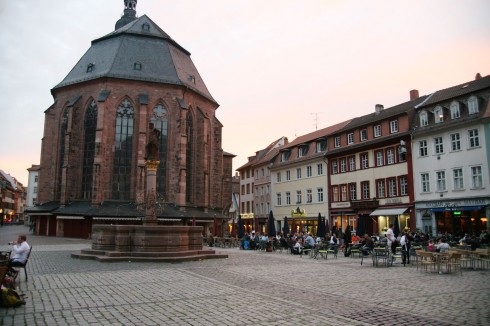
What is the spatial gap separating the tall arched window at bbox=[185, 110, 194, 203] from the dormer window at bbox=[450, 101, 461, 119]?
82.8 ft

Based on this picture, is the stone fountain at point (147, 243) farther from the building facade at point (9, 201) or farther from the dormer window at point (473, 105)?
the building facade at point (9, 201)

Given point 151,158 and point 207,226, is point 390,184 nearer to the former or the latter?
point 207,226

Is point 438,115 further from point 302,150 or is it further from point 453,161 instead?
point 302,150

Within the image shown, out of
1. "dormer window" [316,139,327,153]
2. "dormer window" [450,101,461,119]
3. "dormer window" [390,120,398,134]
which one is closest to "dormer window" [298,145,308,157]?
"dormer window" [316,139,327,153]

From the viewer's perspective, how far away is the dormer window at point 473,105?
2998 cm

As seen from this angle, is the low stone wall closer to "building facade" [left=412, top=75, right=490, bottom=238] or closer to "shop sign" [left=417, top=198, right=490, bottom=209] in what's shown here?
"shop sign" [left=417, top=198, right=490, bottom=209]

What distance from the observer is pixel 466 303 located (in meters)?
8.82

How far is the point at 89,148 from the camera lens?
4188 cm

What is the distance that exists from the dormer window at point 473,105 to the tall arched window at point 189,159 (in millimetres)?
26470

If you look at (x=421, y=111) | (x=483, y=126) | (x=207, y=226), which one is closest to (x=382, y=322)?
(x=483, y=126)

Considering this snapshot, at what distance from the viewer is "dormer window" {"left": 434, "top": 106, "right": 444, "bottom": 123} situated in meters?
32.4

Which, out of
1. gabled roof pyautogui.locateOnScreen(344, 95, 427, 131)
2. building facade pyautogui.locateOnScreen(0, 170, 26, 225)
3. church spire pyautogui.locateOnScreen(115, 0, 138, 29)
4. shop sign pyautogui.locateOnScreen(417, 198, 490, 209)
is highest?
church spire pyautogui.locateOnScreen(115, 0, 138, 29)

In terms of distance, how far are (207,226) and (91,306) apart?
3594cm

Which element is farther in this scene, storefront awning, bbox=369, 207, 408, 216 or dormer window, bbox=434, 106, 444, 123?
storefront awning, bbox=369, 207, 408, 216
